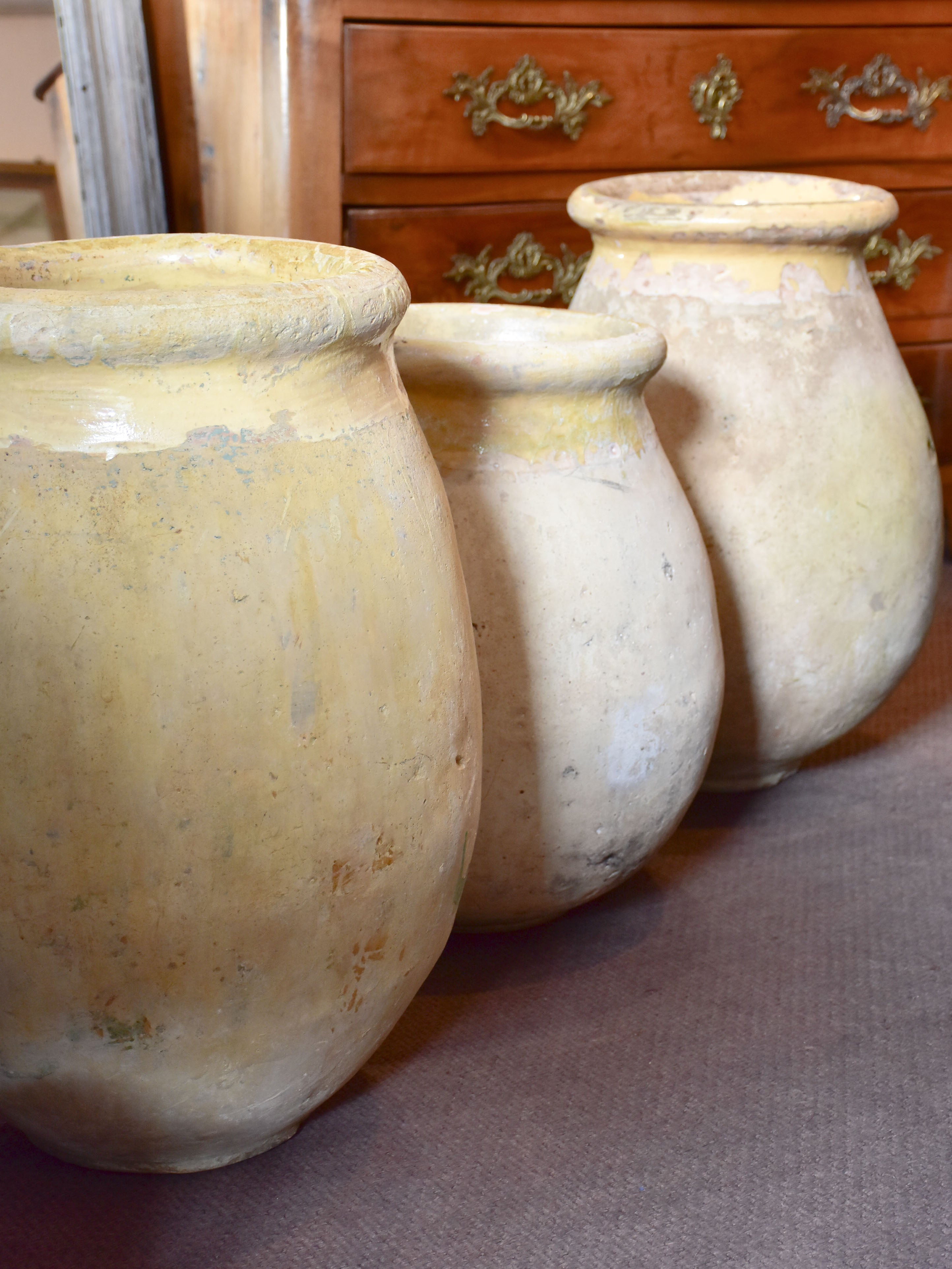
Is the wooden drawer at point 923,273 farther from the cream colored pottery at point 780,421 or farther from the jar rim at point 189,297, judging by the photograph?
the jar rim at point 189,297

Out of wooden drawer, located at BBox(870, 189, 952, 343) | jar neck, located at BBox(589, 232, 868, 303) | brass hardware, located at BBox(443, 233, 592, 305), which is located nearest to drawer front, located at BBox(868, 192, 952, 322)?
wooden drawer, located at BBox(870, 189, 952, 343)

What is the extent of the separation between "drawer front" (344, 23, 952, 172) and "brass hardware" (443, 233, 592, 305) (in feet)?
0.33

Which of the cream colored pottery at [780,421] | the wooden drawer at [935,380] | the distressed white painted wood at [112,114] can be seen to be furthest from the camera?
the wooden drawer at [935,380]

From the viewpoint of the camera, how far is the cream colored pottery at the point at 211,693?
0.60 metres

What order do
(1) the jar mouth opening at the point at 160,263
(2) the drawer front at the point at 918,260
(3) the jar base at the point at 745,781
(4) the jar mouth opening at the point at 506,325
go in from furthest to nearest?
(2) the drawer front at the point at 918,260
(3) the jar base at the point at 745,781
(4) the jar mouth opening at the point at 506,325
(1) the jar mouth opening at the point at 160,263

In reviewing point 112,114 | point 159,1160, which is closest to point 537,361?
point 159,1160

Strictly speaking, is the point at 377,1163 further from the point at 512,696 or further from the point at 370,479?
the point at 370,479

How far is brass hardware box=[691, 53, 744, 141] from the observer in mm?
1660

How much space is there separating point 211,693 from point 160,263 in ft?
1.14

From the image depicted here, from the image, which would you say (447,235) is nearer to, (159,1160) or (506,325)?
(506,325)

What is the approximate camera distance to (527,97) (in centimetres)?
156

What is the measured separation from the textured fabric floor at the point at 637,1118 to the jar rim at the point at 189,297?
54 cm

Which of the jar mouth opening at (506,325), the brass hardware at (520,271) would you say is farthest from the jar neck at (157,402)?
the brass hardware at (520,271)

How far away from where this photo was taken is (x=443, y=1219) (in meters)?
0.81
